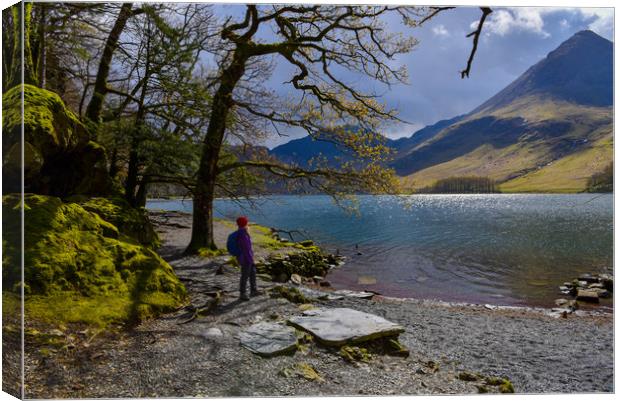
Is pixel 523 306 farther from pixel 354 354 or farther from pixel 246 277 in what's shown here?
pixel 246 277

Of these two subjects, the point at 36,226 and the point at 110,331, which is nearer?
the point at 110,331

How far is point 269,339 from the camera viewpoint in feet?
20.0

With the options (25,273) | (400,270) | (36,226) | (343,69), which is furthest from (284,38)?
(400,270)

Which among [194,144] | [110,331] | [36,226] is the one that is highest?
[194,144]

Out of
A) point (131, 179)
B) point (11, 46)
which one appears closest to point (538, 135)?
point (131, 179)

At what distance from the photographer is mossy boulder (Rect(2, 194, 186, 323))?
5531 millimetres

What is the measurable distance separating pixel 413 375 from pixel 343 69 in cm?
796

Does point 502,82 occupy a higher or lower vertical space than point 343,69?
lower

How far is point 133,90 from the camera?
1138 cm

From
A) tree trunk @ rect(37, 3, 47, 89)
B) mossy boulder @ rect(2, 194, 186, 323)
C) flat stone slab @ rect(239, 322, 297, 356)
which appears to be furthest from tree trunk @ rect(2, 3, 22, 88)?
flat stone slab @ rect(239, 322, 297, 356)

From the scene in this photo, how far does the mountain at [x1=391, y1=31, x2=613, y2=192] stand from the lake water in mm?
2257

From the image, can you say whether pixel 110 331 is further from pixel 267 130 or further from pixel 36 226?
pixel 267 130

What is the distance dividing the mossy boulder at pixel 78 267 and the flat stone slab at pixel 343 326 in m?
2.54

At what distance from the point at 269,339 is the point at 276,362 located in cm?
53
